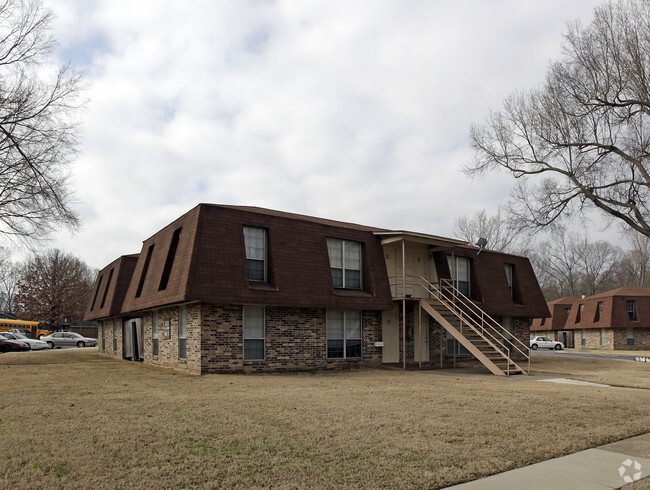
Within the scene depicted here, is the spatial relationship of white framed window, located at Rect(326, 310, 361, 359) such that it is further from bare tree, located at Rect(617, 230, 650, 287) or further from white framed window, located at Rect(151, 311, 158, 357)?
bare tree, located at Rect(617, 230, 650, 287)

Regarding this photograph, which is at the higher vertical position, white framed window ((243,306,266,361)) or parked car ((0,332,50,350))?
white framed window ((243,306,266,361))

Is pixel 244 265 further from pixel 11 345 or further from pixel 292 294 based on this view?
pixel 11 345

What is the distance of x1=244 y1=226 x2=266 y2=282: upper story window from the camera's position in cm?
1758

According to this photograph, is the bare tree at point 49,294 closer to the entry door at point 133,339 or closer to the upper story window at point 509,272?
the entry door at point 133,339

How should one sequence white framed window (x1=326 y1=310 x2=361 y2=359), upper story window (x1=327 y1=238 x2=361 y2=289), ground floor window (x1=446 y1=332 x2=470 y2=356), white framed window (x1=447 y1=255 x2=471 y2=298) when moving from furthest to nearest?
white framed window (x1=447 y1=255 x2=471 y2=298), ground floor window (x1=446 y1=332 x2=470 y2=356), upper story window (x1=327 y1=238 x2=361 y2=289), white framed window (x1=326 y1=310 x2=361 y2=359)

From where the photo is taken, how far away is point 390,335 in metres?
20.9

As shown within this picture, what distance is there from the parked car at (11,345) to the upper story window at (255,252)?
82.9 ft

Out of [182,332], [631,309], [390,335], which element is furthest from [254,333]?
[631,309]

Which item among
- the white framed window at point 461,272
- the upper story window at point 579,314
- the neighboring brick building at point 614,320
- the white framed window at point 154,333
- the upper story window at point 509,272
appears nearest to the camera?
the white framed window at point 154,333

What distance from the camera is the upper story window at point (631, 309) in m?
43.9

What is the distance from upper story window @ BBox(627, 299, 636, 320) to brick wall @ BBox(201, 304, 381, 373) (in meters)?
33.3

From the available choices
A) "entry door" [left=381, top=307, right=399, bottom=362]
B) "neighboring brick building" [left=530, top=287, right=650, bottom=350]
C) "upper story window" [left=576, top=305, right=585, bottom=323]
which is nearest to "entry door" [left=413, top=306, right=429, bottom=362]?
"entry door" [left=381, top=307, right=399, bottom=362]

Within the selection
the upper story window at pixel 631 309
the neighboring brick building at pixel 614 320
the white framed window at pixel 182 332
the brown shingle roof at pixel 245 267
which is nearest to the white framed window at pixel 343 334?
the brown shingle roof at pixel 245 267

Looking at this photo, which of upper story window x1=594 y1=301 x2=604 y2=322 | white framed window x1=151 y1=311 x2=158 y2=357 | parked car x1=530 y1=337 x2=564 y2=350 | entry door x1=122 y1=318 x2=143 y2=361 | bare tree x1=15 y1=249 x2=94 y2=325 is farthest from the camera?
bare tree x1=15 y1=249 x2=94 y2=325
